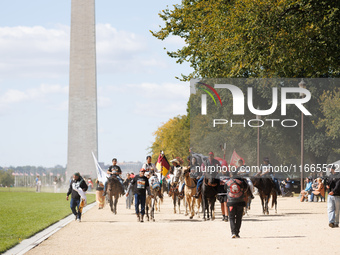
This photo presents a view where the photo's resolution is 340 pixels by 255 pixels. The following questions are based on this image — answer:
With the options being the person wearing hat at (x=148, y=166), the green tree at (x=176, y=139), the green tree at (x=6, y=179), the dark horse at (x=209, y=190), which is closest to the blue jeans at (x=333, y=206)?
the dark horse at (x=209, y=190)

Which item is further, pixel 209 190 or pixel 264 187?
pixel 264 187

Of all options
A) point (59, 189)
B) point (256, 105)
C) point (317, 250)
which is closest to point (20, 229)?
point (317, 250)

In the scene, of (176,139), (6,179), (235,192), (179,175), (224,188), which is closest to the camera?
(235,192)

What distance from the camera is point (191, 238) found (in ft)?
60.1

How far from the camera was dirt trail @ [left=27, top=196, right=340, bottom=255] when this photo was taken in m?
15.4

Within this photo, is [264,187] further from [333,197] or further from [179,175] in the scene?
[333,197]

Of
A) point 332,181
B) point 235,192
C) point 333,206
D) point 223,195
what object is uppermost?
point 332,181

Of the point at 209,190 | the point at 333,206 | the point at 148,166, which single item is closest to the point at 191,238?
the point at 333,206

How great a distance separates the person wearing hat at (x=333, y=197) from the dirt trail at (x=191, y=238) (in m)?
0.33

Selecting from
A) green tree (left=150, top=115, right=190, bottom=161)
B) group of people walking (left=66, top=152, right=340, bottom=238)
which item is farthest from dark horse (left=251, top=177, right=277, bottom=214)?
green tree (left=150, top=115, right=190, bottom=161)

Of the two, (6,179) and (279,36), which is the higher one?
(279,36)

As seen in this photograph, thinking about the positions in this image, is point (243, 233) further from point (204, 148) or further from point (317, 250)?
point (204, 148)

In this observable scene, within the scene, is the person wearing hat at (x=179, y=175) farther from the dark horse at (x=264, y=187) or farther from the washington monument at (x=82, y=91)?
the washington monument at (x=82, y=91)

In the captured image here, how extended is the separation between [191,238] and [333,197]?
207 inches
